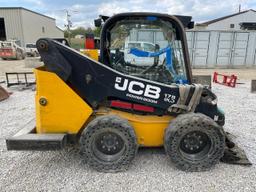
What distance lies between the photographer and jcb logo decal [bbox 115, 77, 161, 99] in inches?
122

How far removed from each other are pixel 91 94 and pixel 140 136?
966mm

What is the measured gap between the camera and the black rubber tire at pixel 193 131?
3018 millimetres

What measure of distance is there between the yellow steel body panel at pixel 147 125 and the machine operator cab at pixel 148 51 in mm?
591

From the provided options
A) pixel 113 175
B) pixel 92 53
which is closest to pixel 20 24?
pixel 92 53

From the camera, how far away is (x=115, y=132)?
3.07 meters

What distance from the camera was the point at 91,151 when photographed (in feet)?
10.2

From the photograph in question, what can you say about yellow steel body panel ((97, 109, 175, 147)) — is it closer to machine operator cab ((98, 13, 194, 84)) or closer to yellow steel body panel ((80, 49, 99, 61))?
machine operator cab ((98, 13, 194, 84))

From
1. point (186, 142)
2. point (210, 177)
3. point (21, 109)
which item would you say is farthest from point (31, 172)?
point (21, 109)

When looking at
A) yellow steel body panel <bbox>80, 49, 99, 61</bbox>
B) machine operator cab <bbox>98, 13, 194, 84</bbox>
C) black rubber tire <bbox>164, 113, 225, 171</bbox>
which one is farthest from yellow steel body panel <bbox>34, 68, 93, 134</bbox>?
black rubber tire <bbox>164, 113, 225, 171</bbox>

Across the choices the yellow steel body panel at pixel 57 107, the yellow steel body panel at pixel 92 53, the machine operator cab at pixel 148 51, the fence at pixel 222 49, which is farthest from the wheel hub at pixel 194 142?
the fence at pixel 222 49

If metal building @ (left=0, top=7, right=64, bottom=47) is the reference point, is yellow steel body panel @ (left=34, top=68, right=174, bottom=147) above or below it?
below

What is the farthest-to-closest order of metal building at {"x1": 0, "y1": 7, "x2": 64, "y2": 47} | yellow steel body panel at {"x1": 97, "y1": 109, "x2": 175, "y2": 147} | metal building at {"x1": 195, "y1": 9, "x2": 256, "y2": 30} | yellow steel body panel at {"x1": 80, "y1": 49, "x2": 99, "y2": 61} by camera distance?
1. metal building at {"x1": 195, "y1": 9, "x2": 256, "y2": 30}
2. metal building at {"x1": 0, "y1": 7, "x2": 64, "y2": 47}
3. yellow steel body panel at {"x1": 80, "y1": 49, "x2": 99, "y2": 61}
4. yellow steel body panel at {"x1": 97, "y1": 109, "x2": 175, "y2": 147}

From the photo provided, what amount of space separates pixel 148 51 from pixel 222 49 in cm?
1505

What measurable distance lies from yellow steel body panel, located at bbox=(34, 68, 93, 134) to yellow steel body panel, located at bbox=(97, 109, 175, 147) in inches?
12.8
